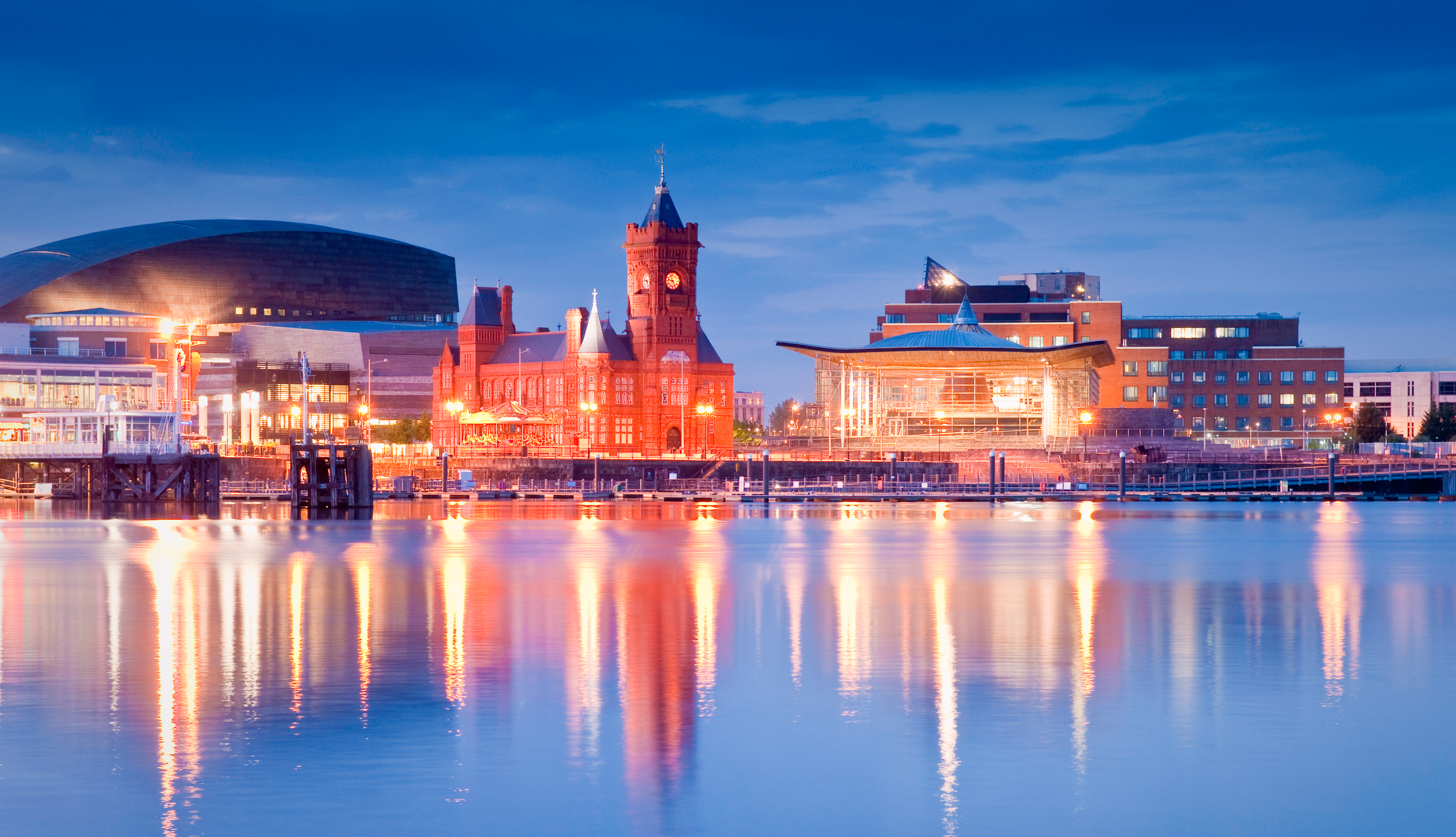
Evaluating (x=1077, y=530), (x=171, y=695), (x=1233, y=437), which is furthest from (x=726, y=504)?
(x=1233, y=437)

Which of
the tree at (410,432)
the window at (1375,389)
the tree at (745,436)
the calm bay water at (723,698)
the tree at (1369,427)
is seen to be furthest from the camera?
the window at (1375,389)

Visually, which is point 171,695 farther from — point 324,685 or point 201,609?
point 201,609

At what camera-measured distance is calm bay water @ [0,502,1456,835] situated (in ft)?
54.4

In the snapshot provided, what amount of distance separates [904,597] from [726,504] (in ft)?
198

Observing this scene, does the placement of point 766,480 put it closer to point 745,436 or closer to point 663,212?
point 663,212

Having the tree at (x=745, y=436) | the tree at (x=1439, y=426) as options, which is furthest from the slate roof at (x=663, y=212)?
the tree at (x=1439, y=426)

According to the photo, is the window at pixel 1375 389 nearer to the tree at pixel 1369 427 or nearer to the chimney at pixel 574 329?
the tree at pixel 1369 427

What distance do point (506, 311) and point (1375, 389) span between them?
108907mm

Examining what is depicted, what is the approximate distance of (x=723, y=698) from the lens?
23141mm

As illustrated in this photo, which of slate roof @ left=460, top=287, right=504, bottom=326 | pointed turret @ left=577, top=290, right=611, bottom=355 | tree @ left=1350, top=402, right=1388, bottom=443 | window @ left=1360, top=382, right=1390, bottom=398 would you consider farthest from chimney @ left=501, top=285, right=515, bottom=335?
window @ left=1360, top=382, right=1390, bottom=398

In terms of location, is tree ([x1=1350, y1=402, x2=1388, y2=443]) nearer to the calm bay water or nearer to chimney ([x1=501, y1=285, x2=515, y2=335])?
chimney ([x1=501, y1=285, x2=515, y2=335])

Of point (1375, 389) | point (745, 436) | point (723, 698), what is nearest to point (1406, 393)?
point (1375, 389)

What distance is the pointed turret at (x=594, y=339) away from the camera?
144 metres

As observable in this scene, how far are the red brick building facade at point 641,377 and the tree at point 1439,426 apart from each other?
219 feet
